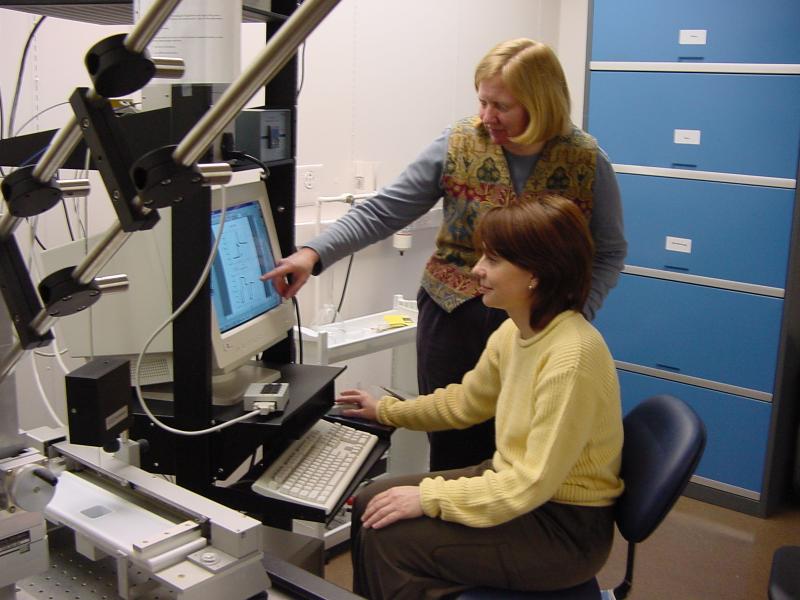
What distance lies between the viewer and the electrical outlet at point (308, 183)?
9.79 ft

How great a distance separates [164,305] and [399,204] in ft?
2.26

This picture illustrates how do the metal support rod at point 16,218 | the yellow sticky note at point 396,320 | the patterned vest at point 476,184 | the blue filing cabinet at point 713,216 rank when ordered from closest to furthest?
1. the metal support rod at point 16,218
2. the patterned vest at point 476,184
3. the yellow sticky note at point 396,320
4. the blue filing cabinet at point 713,216

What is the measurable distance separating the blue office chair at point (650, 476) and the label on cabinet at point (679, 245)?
5.19 feet

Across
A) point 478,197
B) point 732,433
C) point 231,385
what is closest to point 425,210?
point 478,197

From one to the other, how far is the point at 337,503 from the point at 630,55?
93.7 inches

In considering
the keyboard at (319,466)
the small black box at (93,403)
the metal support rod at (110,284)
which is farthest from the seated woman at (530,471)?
the metal support rod at (110,284)

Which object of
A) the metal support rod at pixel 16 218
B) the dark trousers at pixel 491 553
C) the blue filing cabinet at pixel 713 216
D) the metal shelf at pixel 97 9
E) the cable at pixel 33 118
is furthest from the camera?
the blue filing cabinet at pixel 713 216

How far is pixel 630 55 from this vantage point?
3.27 meters

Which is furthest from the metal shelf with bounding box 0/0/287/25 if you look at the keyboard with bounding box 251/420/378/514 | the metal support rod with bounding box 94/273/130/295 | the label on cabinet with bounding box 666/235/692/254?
the label on cabinet with bounding box 666/235/692/254

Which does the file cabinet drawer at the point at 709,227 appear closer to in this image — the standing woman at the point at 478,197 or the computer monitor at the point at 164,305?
the standing woman at the point at 478,197

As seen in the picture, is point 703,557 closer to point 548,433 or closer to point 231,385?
point 548,433

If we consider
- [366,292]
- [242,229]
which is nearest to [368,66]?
[366,292]

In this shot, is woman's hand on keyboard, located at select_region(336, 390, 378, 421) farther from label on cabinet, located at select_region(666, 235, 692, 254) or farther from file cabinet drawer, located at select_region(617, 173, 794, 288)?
label on cabinet, located at select_region(666, 235, 692, 254)

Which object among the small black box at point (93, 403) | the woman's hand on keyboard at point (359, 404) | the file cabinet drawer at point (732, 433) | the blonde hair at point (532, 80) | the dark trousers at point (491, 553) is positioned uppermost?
the blonde hair at point (532, 80)
